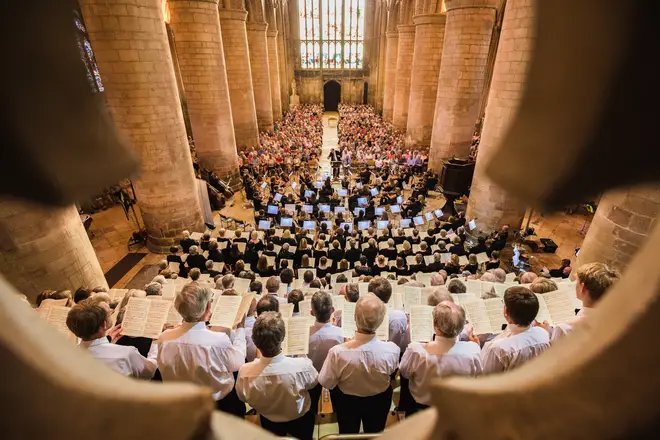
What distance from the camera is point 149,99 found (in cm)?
836

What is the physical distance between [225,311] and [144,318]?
0.90 meters

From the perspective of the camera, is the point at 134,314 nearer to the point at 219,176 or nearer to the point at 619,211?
the point at 619,211

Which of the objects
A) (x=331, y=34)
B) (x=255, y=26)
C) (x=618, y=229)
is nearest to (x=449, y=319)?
(x=618, y=229)

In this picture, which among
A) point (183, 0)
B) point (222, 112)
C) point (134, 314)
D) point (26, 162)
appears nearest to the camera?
point (26, 162)

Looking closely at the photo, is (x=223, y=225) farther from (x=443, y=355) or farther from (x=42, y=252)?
(x=443, y=355)

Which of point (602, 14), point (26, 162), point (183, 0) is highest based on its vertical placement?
point (183, 0)

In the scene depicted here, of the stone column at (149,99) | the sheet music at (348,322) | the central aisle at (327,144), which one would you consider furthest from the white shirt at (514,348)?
the central aisle at (327,144)

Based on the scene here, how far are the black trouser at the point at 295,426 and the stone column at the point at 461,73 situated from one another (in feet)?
45.0

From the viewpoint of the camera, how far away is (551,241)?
9.96 m

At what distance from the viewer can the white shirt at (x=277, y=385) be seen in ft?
10.00

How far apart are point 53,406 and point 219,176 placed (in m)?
15.2

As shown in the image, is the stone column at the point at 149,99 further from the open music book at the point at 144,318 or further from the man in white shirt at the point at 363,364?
the man in white shirt at the point at 363,364

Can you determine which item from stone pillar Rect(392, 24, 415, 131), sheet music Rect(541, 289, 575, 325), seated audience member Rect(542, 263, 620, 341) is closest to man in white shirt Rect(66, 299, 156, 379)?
seated audience member Rect(542, 263, 620, 341)

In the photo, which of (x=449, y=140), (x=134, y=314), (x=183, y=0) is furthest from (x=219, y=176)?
(x=134, y=314)
